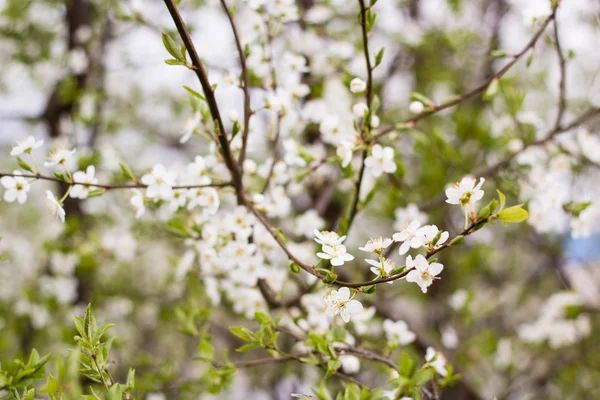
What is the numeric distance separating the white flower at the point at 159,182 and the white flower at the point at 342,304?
0.51 metres

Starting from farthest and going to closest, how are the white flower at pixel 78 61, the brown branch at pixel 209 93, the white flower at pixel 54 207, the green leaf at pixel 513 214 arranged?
the white flower at pixel 78 61, the white flower at pixel 54 207, the brown branch at pixel 209 93, the green leaf at pixel 513 214

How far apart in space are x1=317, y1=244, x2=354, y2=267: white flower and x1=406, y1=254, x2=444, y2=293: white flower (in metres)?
0.12

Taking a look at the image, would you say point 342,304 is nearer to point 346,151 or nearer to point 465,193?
point 465,193

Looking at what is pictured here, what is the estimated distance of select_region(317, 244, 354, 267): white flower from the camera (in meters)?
0.89

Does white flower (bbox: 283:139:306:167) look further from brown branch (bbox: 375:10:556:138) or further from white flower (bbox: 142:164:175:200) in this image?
white flower (bbox: 142:164:175:200)

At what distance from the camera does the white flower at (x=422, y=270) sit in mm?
832

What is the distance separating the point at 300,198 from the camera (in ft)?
9.67

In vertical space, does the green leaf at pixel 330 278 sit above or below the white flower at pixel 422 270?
below

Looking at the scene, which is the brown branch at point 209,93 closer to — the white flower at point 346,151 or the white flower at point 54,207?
the white flower at point 346,151

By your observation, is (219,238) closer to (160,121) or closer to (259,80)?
(259,80)

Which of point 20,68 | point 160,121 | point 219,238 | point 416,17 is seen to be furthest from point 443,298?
point 20,68

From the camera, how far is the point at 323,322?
1.39 m

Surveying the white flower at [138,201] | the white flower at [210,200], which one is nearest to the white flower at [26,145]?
the white flower at [138,201]

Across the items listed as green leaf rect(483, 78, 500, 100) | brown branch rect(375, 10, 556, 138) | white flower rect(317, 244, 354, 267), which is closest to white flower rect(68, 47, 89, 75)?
brown branch rect(375, 10, 556, 138)
